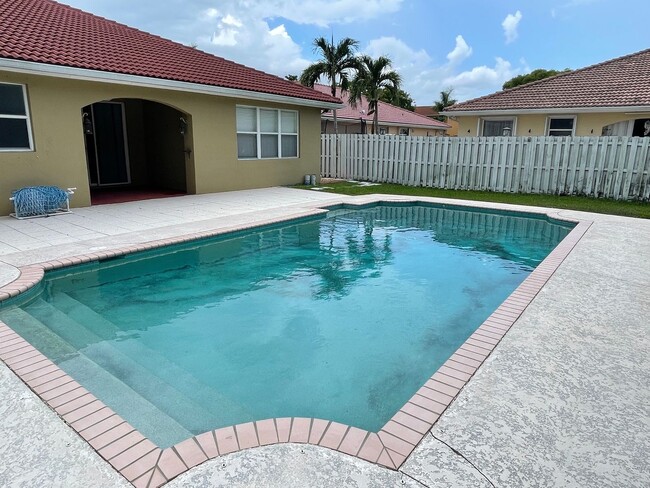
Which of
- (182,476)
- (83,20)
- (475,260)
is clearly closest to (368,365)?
(182,476)

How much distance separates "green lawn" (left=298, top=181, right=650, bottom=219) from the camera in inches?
424

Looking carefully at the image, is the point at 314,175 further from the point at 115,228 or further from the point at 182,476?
the point at 182,476

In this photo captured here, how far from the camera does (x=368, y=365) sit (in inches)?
154

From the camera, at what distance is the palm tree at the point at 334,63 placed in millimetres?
23688

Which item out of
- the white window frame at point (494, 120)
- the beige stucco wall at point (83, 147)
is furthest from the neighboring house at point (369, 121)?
the beige stucco wall at point (83, 147)

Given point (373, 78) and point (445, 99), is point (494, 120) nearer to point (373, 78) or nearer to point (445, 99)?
point (373, 78)

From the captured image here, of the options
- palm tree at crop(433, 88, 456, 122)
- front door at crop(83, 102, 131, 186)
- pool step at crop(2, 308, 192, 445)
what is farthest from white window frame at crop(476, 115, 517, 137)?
palm tree at crop(433, 88, 456, 122)

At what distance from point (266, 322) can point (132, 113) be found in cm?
1125

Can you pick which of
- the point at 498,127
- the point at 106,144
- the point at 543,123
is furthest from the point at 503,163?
the point at 106,144

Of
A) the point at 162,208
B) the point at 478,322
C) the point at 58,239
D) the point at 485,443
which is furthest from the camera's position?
the point at 162,208

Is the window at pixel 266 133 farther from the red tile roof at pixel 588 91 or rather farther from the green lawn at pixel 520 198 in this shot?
the red tile roof at pixel 588 91

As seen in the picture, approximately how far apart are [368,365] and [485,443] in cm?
165

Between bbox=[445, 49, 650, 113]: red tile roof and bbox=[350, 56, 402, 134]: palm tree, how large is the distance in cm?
797

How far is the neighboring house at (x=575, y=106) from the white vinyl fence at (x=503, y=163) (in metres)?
4.09
